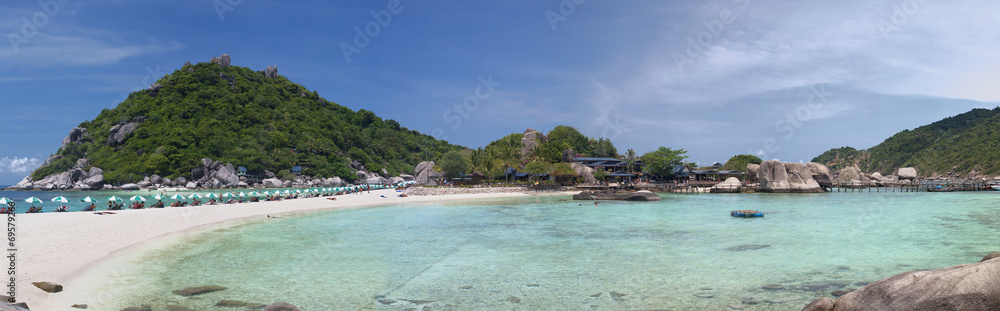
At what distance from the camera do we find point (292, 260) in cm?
1398

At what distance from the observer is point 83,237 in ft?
53.6

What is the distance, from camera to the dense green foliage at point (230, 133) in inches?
3314

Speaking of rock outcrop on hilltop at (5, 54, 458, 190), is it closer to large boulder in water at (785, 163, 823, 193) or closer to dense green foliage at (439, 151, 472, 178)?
dense green foliage at (439, 151, 472, 178)

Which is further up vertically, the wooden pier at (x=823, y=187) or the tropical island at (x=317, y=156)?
the tropical island at (x=317, y=156)

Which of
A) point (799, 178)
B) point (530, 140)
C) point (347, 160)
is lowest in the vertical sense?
point (799, 178)

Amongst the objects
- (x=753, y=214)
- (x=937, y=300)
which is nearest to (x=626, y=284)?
(x=937, y=300)

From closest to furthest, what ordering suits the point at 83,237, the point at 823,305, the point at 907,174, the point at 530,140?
the point at 823,305 → the point at 83,237 → the point at 907,174 → the point at 530,140

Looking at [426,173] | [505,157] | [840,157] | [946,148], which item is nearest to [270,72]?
[426,173]

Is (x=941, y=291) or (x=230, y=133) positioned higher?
(x=230, y=133)

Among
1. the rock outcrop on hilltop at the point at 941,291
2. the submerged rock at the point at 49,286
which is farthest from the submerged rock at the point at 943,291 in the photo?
the submerged rock at the point at 49,286

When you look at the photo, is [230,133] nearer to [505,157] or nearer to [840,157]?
[505,157]

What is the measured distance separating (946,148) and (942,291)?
136573 mm

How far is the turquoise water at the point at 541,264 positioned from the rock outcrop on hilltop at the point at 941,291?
342 cm

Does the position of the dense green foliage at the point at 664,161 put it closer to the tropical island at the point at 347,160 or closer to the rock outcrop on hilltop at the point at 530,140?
the tropical island at the point at 347,160
